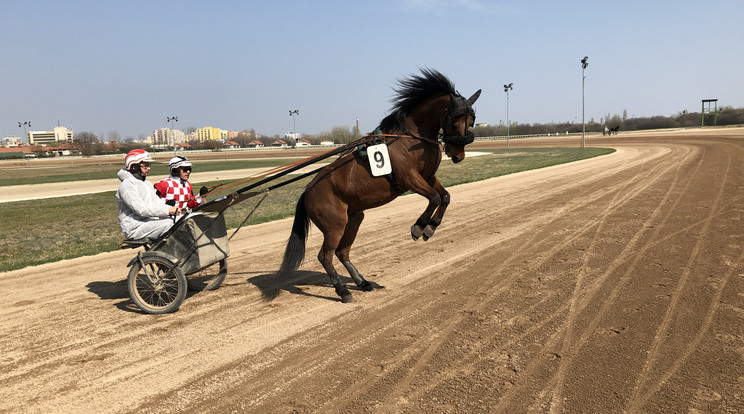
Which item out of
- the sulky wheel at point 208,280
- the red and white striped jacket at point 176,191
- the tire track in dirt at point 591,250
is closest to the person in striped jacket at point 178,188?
the red and white striped jacket at point 176,191

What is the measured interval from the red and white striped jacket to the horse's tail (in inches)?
48.1

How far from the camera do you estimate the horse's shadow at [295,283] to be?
5500mm

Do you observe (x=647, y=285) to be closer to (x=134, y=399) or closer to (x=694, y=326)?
(x=694, y=326)

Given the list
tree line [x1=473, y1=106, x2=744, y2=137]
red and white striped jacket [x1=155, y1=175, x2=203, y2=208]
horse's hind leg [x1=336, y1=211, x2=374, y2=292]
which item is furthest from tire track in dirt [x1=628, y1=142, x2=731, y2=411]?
tree line [x1=473, y1=106, x2=744, y2=137]

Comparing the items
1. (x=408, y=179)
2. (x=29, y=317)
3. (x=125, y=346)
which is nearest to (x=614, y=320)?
(x=408, y=179)

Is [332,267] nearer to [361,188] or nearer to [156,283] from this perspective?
[361,188]

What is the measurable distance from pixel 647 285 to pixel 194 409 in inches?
184

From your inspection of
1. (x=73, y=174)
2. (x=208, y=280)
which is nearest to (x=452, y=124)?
(x=208, y=280)

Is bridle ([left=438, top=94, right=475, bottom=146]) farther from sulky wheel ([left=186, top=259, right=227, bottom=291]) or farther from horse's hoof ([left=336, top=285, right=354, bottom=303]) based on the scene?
sulky wheel ([left=186, top=259, right=227, bottom=291])

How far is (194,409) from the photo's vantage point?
312 centimetres

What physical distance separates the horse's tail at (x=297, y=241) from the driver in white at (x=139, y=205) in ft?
4.35

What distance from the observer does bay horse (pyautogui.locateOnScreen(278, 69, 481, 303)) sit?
4953mm

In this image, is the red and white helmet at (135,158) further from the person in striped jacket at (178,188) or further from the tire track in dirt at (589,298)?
the tire track in dirt at (589,298)

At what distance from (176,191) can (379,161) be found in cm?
258
